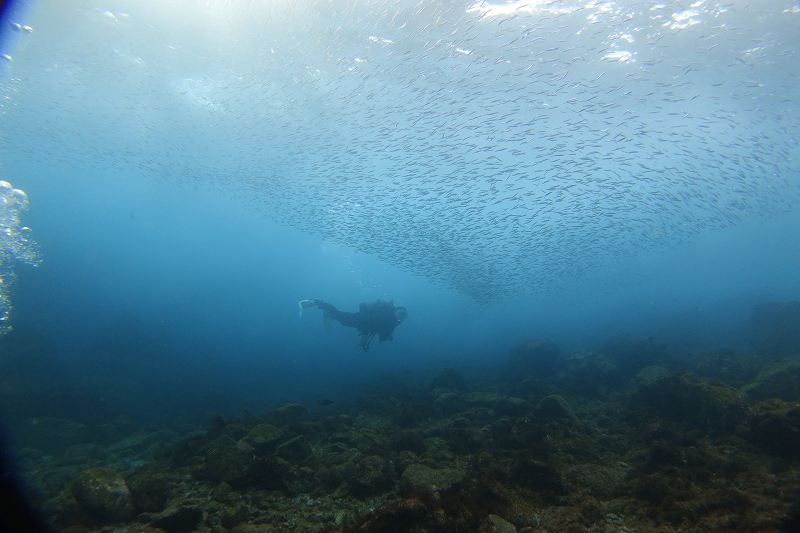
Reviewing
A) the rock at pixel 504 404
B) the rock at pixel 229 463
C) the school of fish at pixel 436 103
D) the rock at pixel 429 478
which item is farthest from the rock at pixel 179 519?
the school of fish at pixel 436 103

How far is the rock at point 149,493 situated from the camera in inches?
222

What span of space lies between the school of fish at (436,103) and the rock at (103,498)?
15223 millimetres

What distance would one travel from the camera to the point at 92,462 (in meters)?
10.2

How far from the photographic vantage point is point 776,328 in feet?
79.0

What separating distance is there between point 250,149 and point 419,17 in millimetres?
18031

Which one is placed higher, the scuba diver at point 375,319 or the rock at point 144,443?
the scuba diver at point 375,319

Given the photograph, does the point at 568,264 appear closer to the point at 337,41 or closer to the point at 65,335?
the point at 337,41

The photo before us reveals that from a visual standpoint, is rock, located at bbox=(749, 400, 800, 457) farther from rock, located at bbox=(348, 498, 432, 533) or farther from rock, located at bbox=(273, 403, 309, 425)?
A: rock, located at bbox=(273, 403, 309, 425)

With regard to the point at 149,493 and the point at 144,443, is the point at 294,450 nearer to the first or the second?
the point at 149,493

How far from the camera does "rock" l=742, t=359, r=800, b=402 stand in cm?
973

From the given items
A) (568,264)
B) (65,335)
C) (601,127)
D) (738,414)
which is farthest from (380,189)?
(65,335)

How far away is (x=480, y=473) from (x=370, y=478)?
197 centimetres

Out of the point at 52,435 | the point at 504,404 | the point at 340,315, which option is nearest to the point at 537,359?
the point at 504,404

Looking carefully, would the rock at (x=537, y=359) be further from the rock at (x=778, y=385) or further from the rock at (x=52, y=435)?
the rock at (x=52, y=435)
